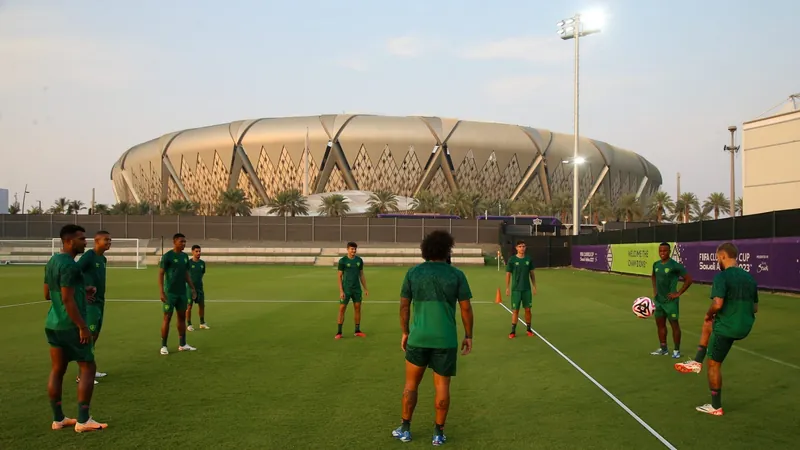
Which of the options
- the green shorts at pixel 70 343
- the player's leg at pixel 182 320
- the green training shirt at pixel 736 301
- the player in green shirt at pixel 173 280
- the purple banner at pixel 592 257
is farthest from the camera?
the purple banner at pixel 592 257

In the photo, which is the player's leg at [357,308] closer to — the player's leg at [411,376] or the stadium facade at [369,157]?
the player's leg at [411,376]

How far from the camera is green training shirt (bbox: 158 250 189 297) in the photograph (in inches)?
422

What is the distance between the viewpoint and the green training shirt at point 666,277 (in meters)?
10.3

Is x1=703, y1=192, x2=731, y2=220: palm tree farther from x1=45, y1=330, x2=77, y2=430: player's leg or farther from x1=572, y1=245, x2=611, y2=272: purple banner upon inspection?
x1=45, y1=330, x2=77, y2=430: player's leg

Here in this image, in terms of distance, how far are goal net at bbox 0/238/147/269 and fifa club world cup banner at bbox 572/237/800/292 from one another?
34.1 meters

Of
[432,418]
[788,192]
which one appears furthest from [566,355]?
[788,192]

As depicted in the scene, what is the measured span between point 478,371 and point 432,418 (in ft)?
9.39

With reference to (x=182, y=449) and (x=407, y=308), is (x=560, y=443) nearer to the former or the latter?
(x=407, y=308)

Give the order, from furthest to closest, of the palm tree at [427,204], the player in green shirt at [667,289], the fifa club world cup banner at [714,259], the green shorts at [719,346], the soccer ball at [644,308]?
1. the palm tree at [427,204]
2. the fifa club world cup banner at [714,259]
3. the soccer ball at [644,308]
4. the player in green shirt at [667,289]
5. the green shorts at [719,346]

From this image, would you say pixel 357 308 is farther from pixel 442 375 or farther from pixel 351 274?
pixel 442 375

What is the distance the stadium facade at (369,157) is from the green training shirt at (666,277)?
11348cm

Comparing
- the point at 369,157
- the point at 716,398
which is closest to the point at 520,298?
the point at 716,398

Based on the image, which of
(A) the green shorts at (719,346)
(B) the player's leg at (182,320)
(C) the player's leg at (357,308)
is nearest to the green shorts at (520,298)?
(C) the player's leg at (357,308)

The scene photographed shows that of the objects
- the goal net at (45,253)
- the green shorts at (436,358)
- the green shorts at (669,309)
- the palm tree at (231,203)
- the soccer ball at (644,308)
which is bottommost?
the goal net at (45,253)
